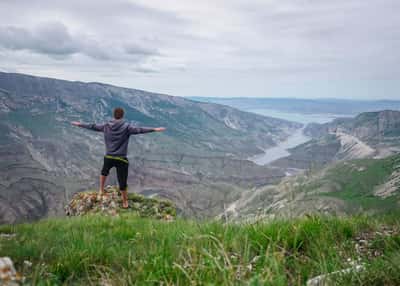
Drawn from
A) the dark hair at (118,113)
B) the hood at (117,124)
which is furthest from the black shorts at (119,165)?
the dark hair at (118,113)

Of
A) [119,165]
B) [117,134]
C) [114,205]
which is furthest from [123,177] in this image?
[117,134]

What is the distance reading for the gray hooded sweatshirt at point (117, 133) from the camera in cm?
1362

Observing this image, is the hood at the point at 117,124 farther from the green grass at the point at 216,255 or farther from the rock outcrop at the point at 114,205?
the green grass at the point at 216,255

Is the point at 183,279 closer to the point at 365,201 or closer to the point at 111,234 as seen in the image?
→ the point at 111,234

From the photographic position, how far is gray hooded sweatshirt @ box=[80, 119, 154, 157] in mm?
13617

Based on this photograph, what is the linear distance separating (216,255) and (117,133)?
1030 centimetres

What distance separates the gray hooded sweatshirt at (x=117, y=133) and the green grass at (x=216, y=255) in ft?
23.9

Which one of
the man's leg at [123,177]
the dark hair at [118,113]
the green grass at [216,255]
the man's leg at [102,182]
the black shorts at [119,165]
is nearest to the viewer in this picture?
the green grass at [216,255]

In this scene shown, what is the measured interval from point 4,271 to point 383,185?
215 metres

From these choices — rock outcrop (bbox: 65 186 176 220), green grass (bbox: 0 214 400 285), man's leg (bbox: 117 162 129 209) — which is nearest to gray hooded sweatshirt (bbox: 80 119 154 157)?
man's leg (bbox: 117 162 129 209)

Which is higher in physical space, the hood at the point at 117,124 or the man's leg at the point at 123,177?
the hood at the point at 117,124

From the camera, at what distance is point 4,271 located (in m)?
2.44

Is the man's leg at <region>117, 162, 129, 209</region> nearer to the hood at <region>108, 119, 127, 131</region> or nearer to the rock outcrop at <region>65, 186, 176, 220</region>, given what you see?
the rock outcrop at <region>65, 186, 176, 220</region>

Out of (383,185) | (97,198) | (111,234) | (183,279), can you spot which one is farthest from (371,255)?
(383,185)
